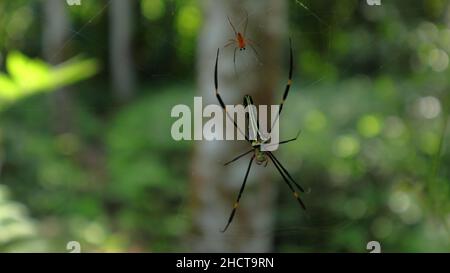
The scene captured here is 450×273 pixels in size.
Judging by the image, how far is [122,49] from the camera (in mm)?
4352

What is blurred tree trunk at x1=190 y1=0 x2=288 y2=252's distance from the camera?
5.02ft

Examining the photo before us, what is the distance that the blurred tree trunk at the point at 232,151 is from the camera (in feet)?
5.02

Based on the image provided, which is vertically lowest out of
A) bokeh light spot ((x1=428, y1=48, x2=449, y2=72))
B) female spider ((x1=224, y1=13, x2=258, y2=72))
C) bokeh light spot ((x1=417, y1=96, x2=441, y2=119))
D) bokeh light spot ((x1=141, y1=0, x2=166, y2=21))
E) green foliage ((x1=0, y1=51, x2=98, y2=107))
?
green foliage ((x1=0, y1=51, x2=98, y2=107))

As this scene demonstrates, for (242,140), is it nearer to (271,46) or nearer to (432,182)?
(271,46)

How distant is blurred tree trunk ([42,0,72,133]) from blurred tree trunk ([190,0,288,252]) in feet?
7.57

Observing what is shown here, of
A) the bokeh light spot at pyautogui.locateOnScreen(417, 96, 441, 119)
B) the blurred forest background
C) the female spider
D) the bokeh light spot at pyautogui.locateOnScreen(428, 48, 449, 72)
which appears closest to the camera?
the female spider

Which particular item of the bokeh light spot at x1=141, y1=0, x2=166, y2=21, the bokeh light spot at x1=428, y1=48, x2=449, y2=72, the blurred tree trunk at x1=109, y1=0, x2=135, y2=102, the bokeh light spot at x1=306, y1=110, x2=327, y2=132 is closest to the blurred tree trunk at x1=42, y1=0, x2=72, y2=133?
the blurred tree trunk at x1=109, y1=0, x2=135, y2=102

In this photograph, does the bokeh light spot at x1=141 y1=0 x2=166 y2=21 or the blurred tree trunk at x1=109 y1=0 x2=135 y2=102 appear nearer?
the bokeh light spot at x1=141 y1=0 x2=166 y2=21

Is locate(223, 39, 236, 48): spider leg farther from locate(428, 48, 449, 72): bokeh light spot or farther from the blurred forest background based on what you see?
locate(428, 48, 449, 72): bokeh light spot

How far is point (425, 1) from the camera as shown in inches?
90.4

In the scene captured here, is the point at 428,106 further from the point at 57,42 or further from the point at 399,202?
the point at 57,42

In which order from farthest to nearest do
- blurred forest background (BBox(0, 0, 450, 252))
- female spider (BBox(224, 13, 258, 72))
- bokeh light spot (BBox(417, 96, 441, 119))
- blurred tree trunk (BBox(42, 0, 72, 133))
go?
blurred tree trunk (BBox(42, 0, 72, 133))
bokeh light spot (BBox(417, 96, 441, 119))
blurred forest background (BBox(0, 0, 450, 252))
female spider (BBox(224, 13, 258, 72))
